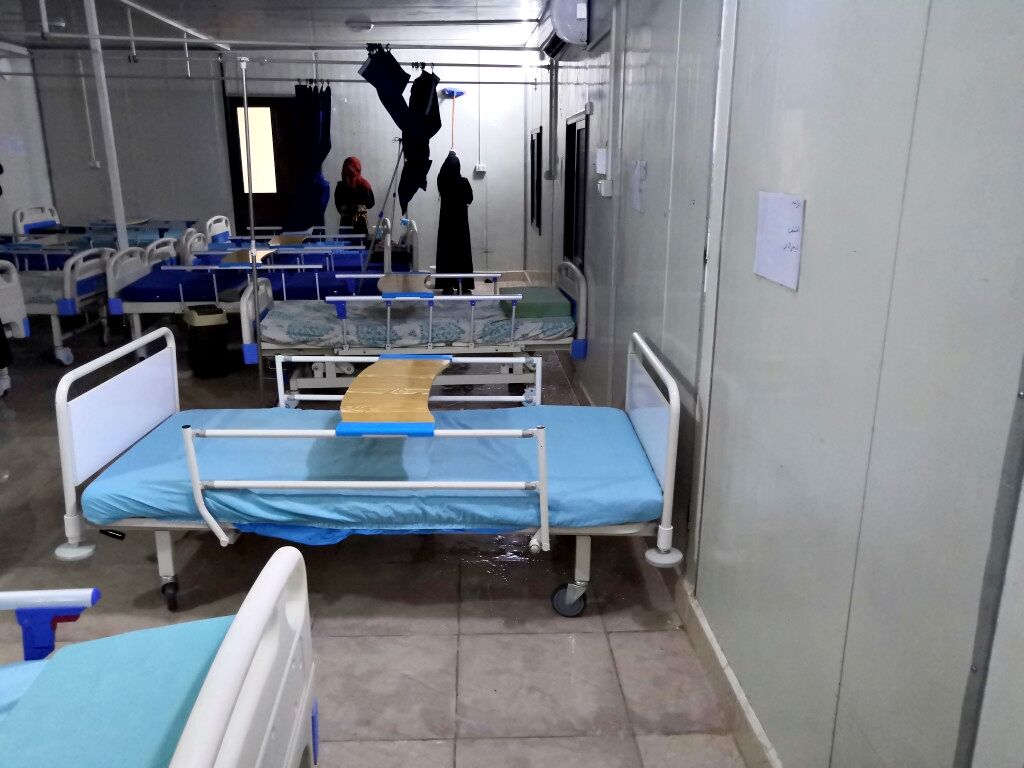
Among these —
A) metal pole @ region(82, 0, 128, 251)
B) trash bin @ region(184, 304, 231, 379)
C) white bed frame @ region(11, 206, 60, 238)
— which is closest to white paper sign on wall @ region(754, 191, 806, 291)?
trash bin @ region(184, 304, 231, 379)

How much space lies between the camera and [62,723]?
1307 mm

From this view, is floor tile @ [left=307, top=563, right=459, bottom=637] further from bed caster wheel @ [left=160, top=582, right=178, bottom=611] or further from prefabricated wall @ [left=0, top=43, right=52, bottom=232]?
prefabricated wall @ [left=0, top=43, right=52, bottom=232]

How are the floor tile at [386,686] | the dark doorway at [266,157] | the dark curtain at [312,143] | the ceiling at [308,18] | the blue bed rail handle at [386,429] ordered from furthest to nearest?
1. the dark doorway at [266,157]
2. the dark curtain at [312,143]
3. the ceiling at [308,18]
4. the blue bed rail handle at [386,429]
5. the floor tile at [386,686]

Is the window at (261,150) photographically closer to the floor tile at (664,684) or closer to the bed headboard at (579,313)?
the bed headboard at (579,313)

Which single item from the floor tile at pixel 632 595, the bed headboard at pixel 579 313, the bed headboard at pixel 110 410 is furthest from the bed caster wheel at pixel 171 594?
the bed headboard at pixel 579 313

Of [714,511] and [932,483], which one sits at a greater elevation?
[932,483]

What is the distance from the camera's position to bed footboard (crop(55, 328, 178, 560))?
2611mm

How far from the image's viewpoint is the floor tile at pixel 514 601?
9.31 ft

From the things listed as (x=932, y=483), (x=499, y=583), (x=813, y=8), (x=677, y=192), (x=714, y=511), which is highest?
(x=813, y=8)

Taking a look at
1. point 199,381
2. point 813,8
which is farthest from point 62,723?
point 199,381

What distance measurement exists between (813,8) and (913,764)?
1.54 meters

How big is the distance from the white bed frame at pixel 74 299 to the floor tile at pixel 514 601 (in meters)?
4.07

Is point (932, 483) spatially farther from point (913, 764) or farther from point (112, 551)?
point (112, 551)

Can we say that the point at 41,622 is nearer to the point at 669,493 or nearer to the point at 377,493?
the point at 377,493
